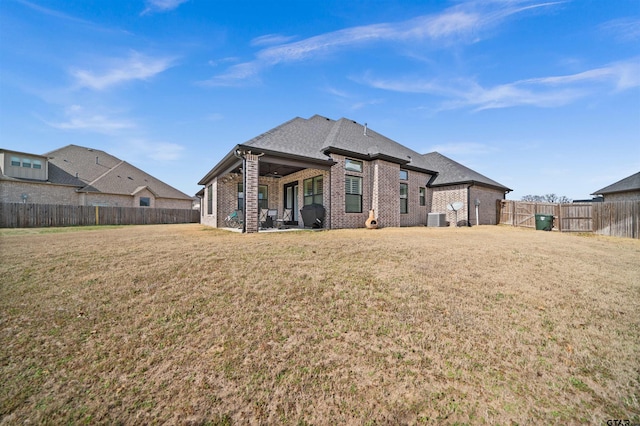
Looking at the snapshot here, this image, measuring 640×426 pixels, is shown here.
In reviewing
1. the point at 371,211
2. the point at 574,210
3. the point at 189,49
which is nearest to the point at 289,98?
the point at 189,49

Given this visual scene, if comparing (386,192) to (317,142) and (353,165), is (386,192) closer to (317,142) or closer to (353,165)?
(353,165)

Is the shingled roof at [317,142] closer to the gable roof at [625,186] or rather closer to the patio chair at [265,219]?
the patio chair at [265,219]

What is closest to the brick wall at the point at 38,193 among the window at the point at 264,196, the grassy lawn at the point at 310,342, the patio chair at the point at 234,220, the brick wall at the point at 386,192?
the patio chair at the point at 234,220

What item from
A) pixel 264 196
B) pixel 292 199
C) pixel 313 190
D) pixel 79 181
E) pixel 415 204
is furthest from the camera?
pixel 79 181

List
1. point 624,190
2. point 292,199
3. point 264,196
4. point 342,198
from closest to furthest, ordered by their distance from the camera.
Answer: point 342,198 → point 292,199 → point 264,196 → point 624,190

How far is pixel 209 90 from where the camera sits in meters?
9.52

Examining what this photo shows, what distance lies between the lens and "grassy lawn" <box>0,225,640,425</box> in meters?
2.11

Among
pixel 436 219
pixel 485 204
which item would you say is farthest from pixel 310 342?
pixel 485 204

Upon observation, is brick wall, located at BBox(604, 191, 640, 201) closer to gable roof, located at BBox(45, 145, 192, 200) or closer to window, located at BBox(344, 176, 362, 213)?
window, located at BBox(344, 176, 362, 213)

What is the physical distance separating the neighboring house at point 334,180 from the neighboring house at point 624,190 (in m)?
8.86

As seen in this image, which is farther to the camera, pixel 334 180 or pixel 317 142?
pixel 317 142

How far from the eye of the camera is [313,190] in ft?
41.0

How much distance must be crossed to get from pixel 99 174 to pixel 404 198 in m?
29.2

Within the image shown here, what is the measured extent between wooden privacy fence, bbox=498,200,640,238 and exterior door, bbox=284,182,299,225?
14914 millimetres
